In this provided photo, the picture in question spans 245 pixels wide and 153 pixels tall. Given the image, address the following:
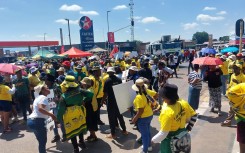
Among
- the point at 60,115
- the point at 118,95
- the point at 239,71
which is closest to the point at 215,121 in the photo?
the point at 239,71

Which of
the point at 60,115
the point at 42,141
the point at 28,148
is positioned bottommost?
the point at 28,148

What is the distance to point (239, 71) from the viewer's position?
22.1 ft

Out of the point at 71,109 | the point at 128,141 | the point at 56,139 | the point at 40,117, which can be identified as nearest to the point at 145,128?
the point at 128,141

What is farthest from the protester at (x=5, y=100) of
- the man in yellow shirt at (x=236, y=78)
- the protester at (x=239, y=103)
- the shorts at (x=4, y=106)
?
the man in yellow shirt at (x=236, y=78)

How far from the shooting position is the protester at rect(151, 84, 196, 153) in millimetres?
3162

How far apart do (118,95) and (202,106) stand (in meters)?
4.27

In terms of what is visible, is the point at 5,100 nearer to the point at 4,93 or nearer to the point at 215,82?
the point at 4,93

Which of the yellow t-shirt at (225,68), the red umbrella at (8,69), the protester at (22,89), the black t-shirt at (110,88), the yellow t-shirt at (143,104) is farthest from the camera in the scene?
the yellow t-shirt at (225,68)

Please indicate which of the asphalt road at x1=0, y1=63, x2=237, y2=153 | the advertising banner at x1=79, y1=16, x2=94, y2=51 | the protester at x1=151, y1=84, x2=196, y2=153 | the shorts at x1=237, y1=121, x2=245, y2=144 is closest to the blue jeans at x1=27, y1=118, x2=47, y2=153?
the asphalt road at x1=0, y1=63, x2=237, y2=153

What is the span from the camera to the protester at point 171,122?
10.4 ft

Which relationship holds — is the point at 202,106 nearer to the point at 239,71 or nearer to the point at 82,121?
the point at 239,71

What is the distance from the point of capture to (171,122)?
3156 mm

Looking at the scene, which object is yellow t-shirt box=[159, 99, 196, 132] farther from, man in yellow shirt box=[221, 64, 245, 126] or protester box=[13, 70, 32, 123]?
protester box=[13, 70, 32, 123]

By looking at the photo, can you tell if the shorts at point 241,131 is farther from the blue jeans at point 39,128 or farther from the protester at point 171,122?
the blue jeans at point 39,128
